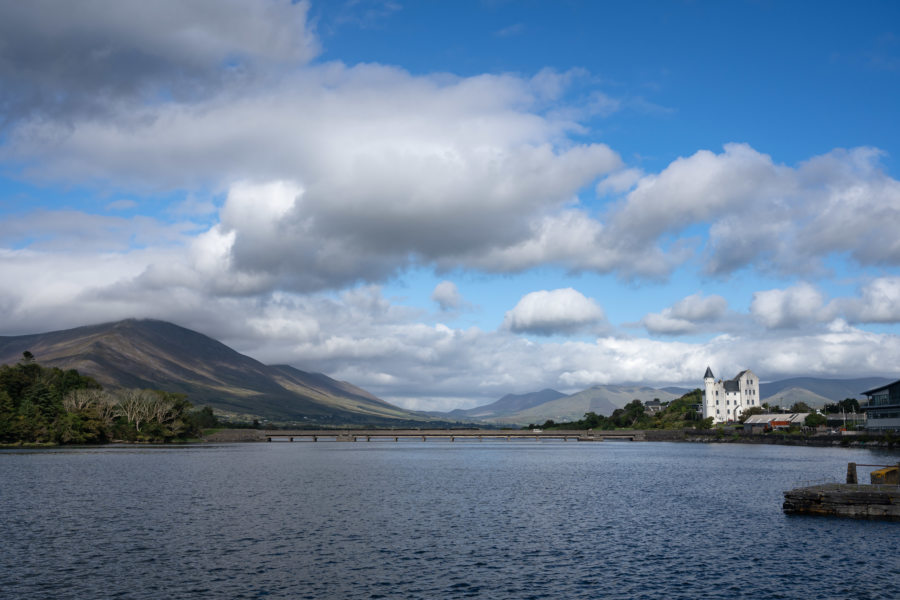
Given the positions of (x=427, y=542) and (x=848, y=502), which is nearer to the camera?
(x=427, y=542)

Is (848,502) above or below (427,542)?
above

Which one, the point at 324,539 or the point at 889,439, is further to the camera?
the point at 889,439

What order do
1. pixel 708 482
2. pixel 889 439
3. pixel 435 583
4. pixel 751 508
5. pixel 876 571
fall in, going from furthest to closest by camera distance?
pixel 889 439, pixel 708 482, pixel 751 508, pixel 876 571, pixel 435 583

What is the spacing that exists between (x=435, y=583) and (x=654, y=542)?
22.6 m

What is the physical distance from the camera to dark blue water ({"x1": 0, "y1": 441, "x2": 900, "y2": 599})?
138ft

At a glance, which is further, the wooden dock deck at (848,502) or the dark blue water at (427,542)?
the wooden dock deck at (848,502)

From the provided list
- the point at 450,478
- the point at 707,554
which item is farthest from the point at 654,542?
the point at 450,478

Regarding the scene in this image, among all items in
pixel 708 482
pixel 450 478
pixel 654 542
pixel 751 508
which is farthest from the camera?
pixel 450 478

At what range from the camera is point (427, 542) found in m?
56.5

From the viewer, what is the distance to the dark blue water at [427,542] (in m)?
41.9

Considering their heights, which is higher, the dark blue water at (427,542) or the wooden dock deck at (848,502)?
the wooden dock deck at (848,502)

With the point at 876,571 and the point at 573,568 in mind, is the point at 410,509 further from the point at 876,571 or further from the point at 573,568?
the point at 876,571

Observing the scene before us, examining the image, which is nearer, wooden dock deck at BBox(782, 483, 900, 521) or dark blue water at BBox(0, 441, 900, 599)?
dark blue water at BBox(0, 441, 900, 599)

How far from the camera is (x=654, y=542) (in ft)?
186
